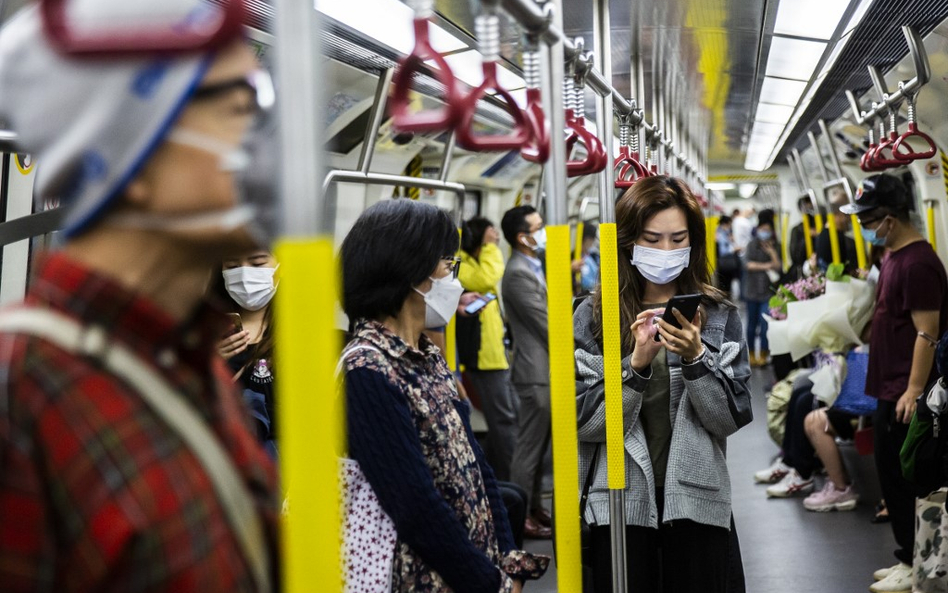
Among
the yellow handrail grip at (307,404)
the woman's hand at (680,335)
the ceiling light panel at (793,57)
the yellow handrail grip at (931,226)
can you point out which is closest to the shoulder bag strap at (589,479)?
the woman's hand at (680,335)

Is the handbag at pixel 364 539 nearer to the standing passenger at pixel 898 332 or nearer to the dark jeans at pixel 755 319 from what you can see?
the standing passenger at pixel 898 332

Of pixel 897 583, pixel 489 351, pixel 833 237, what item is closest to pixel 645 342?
pixel 897 583

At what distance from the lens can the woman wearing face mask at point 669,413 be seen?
119 inches

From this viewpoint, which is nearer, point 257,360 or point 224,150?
point 224,150

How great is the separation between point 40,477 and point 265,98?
41 centimetres

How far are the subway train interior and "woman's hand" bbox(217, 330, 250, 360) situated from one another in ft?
0.26

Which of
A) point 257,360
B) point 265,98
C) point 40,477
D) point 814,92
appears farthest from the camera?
point 814,92

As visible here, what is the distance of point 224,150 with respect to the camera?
3.26ft

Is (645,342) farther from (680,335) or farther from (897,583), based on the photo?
(897,583)

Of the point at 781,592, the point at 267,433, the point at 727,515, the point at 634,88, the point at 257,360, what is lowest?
the point at 781,592

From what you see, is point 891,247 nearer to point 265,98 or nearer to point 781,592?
point 781,592

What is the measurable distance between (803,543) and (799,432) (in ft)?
4.26

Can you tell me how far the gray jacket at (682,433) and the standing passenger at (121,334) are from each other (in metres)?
2.14

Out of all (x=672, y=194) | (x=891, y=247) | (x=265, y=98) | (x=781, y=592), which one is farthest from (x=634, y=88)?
(x=265, y=98)
